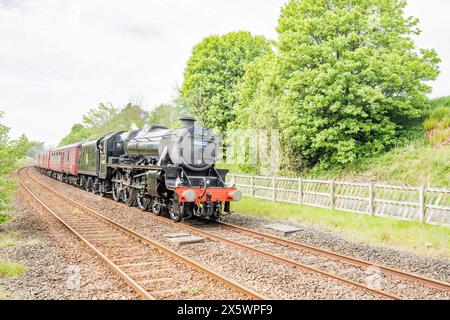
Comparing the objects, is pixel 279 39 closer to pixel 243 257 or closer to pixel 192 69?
pixel 192 69

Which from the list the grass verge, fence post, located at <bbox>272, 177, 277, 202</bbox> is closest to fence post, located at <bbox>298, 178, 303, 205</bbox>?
fence post, located at <bbox>272, 177, 277, 202</bbox>

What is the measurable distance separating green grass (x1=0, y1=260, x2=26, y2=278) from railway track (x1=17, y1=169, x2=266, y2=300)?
1.38 metres

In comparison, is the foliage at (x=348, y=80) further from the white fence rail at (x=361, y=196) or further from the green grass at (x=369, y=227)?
the green grass at (x=369, y=227)

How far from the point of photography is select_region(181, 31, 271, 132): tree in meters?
28.8

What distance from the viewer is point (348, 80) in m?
A: 17.0

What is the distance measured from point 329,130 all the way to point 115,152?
1012 cm

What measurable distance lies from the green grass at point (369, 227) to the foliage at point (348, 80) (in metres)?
5.61

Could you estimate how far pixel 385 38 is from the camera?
17.5 m

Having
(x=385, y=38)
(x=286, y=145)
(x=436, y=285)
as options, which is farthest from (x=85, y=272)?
(x=385, y=38)

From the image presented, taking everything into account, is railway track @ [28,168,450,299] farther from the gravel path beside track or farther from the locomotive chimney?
the locomotive chimney

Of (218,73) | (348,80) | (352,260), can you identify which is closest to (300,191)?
(348,80)

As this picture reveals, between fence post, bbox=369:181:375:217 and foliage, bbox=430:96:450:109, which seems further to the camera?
foliage, bbox=430:96:450:109

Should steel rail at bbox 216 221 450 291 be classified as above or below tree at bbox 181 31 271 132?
below

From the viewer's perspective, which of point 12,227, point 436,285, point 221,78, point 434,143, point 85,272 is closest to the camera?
point 436,285
